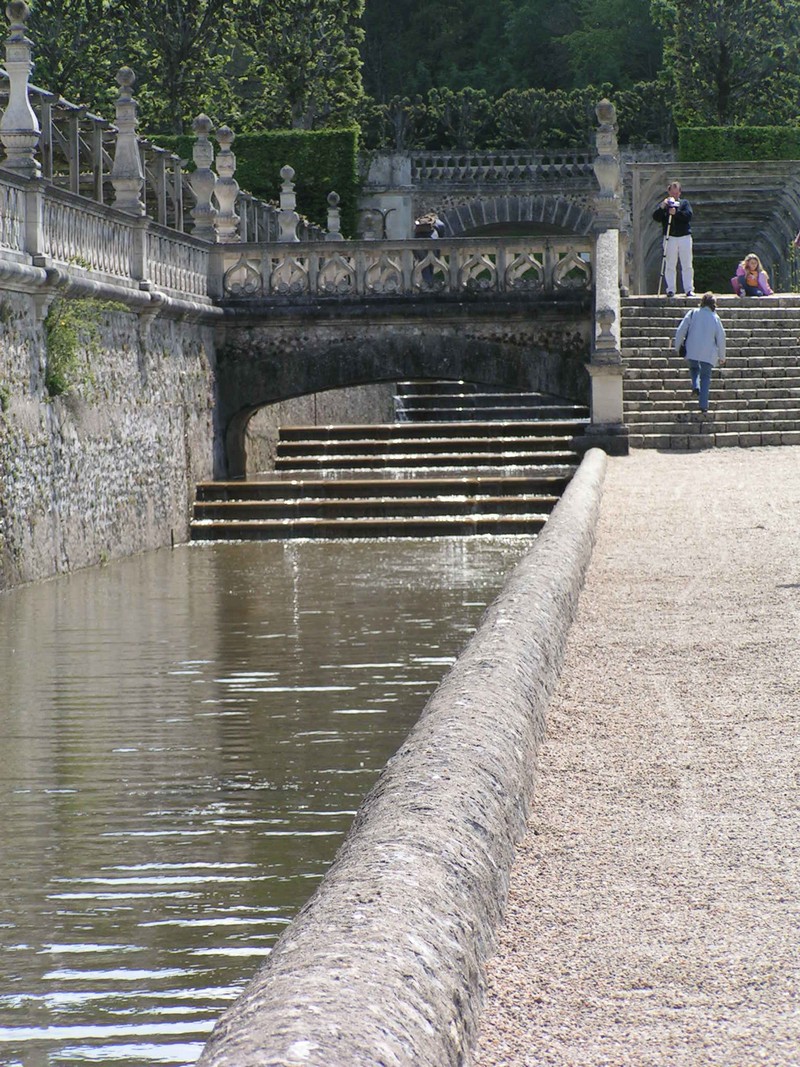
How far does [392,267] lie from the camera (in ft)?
72.8

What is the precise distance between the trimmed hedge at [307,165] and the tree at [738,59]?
14036mm

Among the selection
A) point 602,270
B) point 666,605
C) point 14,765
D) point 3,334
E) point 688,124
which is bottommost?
point 14,765

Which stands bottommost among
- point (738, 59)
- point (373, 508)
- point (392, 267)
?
point (373, 508)

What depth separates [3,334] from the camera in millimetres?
14047

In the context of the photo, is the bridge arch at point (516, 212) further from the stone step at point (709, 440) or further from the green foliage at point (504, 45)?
the stone step at point (709, 440)

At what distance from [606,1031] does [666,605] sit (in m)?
5.31

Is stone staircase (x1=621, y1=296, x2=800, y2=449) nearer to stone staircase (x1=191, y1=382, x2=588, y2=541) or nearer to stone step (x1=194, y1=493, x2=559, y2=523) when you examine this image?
stone staircase (x1=191, y1=382, x2=588, y2=541)

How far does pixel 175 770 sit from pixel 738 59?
162 feet

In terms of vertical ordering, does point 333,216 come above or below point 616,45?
below

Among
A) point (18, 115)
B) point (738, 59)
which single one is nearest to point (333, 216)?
point (738, 59)

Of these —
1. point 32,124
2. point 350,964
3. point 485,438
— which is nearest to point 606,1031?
point 350,964

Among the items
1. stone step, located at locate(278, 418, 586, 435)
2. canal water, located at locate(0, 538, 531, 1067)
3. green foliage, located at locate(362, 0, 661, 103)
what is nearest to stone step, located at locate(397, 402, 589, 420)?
stone step, located at locate(278, 418, 586, 435)

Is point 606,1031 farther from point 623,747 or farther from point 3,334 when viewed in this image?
point 3,334

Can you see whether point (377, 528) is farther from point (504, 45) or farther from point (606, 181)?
point (504, 45)
